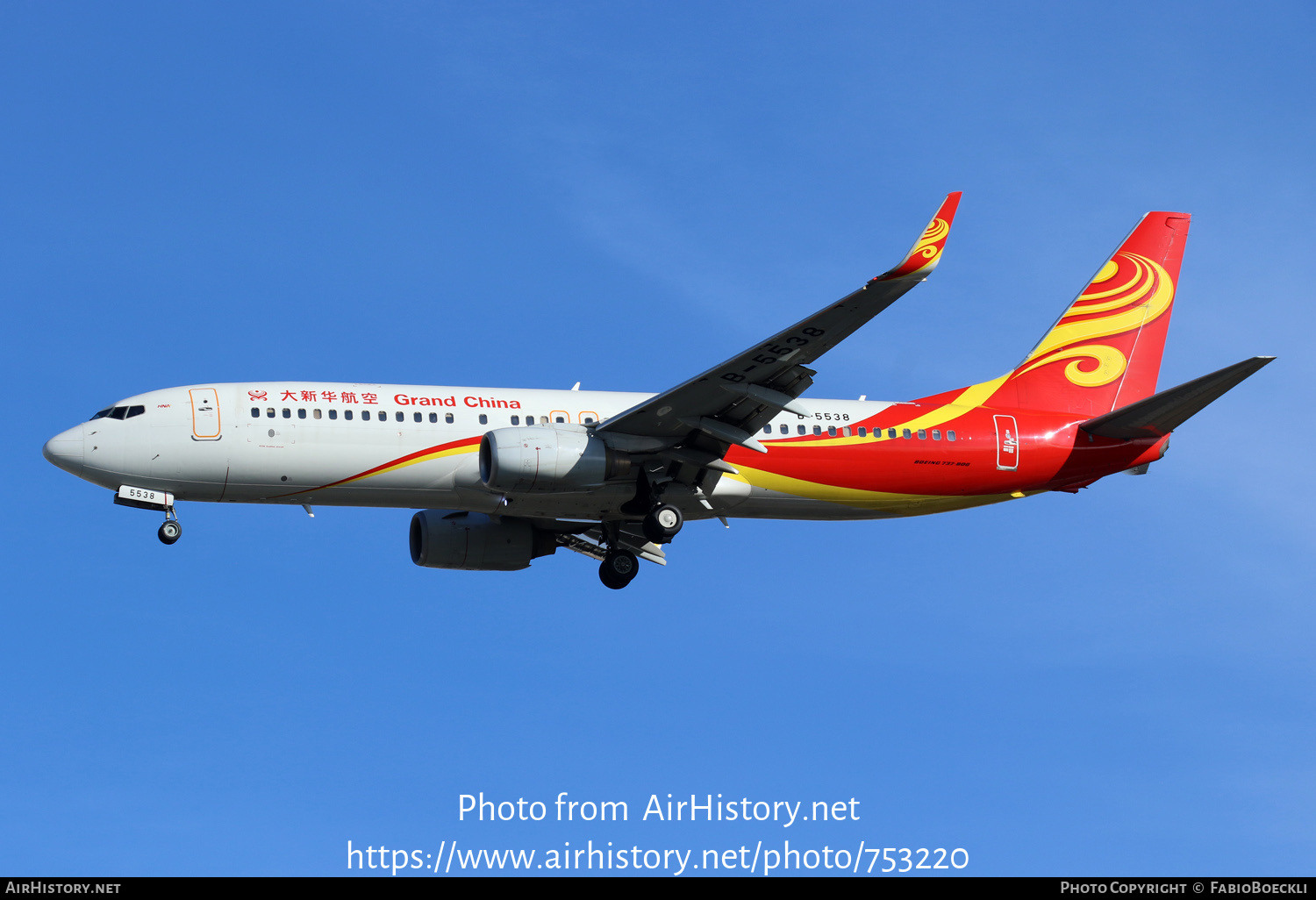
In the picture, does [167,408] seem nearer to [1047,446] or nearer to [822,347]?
[822,347]

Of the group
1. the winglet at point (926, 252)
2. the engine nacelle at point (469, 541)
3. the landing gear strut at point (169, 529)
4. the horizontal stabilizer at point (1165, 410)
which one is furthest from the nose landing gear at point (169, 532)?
the horizontal stabilizer at point (1165, 410)

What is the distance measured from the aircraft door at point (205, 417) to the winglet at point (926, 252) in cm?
1515

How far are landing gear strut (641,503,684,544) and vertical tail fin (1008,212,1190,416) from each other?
1001 centimetres

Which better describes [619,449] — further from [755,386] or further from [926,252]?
[926,252]

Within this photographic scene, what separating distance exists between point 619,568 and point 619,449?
5.36m

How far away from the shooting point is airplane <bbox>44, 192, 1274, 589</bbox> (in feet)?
110

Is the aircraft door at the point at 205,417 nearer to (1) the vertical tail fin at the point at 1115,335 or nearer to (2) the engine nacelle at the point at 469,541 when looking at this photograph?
(2) the engine nacelle at the point at 469,541

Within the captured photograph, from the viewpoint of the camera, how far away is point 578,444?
33.7 m

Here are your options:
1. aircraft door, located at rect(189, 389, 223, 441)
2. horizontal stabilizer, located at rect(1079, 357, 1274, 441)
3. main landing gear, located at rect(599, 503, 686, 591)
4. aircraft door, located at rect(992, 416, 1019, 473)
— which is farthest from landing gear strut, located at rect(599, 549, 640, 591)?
horizontal stabilizer, located at rect(1079, 357, 1274, 441)

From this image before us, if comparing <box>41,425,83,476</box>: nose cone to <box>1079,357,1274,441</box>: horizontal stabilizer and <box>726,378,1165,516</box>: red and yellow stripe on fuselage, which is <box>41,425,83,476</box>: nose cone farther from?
<box>1079,357,1274,441</box>: horizontal stabilizer

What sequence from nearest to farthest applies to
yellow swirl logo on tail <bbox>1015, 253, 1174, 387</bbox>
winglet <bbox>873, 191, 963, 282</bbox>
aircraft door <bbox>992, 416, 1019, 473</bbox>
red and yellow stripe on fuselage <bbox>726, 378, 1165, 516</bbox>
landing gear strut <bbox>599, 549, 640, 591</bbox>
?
→ winglet <bbox>873, 191, 963, 282</bbox>, red and yellow stripe on fuselage <bbox>726, 378, 1165, 516</bbox>, aircraft door <bbox>992, 416, 1019, 473</bbox>, landing gear strut <bbox>599, 549, 640, 591</bbox>, yellow swirl logo on tail <bbox>1015, 253, 1174, 387</bbox>
